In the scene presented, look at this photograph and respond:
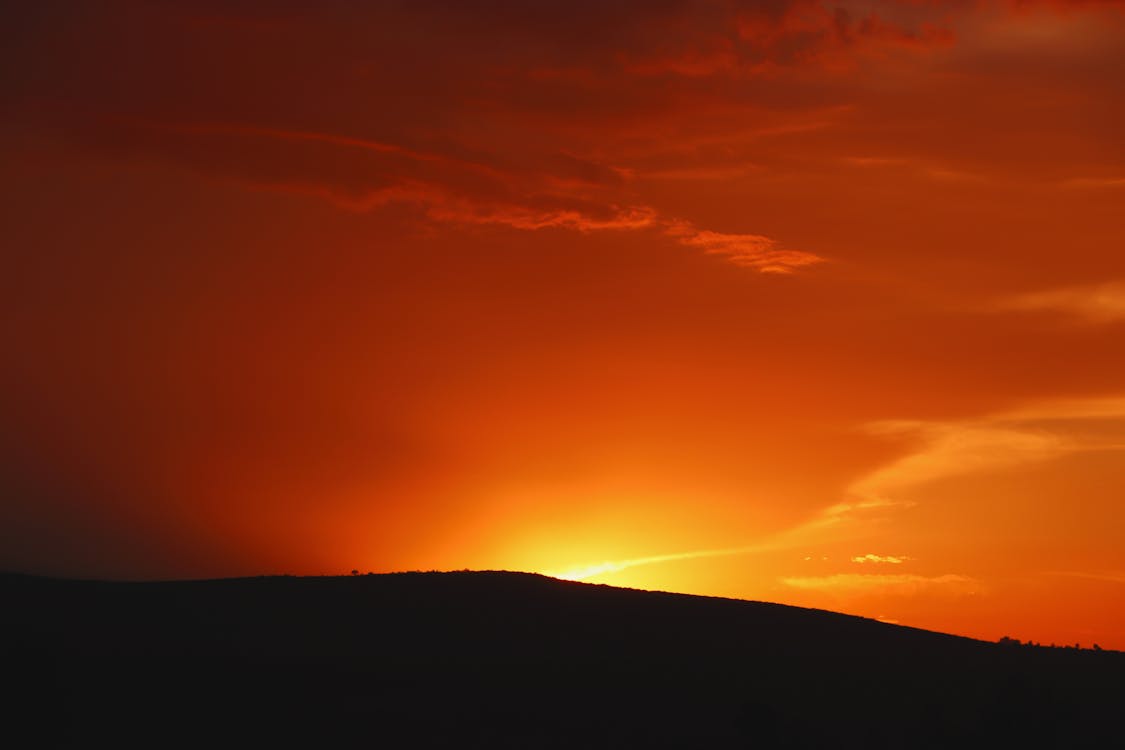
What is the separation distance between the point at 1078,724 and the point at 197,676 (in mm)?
22584

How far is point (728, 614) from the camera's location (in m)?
42.3

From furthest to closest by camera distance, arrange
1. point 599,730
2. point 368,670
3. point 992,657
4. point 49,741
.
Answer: point 992,657, point 368,670, point 599,730, point 49,741

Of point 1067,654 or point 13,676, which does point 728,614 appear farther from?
Result: point 13,676

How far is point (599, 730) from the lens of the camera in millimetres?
32344

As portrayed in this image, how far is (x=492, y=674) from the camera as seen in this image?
34.8m

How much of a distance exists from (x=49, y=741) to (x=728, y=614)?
68.2 ft

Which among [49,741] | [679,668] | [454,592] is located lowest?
[49,741]

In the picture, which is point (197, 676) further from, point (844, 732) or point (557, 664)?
point (844, 732)

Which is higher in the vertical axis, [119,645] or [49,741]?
[119,645]

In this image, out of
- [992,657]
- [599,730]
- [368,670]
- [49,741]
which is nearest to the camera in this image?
[49,741]

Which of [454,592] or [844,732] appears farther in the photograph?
[454,592]

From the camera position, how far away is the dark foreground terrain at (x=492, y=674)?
31.4m

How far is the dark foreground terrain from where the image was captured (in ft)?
103

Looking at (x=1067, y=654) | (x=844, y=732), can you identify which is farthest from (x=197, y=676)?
(x=1067, y=654)
